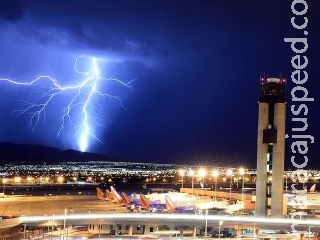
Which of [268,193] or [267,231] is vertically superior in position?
[268,193]

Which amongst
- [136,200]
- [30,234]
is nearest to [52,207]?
[136,200]

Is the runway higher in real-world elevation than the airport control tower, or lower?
lower

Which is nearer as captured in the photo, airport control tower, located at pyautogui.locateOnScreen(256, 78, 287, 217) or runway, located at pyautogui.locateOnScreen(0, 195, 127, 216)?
airport control tower, located at pyautogui.locateOnScreen(256, 78, 287, 217)

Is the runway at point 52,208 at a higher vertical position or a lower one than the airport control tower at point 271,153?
lower

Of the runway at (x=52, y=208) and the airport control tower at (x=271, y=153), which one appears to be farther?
the runway at (x=52, y=208)

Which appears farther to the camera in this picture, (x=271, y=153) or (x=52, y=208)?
(x=52, y=208)

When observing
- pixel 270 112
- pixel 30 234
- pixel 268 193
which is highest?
pixel 270 112

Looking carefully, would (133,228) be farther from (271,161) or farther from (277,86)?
(277,86)

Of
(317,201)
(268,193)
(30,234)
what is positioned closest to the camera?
(30,234)
